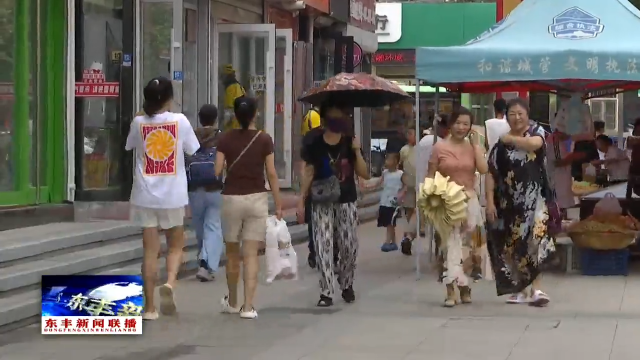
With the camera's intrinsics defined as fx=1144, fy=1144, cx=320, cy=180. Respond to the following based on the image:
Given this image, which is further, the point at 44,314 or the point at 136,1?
the point at 136,1

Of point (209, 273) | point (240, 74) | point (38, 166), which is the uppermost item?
point (240, 74)

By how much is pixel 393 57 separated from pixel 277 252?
85.4 feet

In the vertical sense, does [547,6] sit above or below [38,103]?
above

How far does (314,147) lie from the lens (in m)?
9.80

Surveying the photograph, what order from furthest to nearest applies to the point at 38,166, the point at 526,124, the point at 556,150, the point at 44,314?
1. the point at 556,150
2. the point at 38,166
3. the point at 526,124
4. the point at 44,314

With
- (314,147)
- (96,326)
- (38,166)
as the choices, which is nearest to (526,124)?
(314,147)

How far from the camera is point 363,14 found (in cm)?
2489

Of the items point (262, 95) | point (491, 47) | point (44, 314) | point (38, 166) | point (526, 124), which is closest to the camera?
point (44, 314)

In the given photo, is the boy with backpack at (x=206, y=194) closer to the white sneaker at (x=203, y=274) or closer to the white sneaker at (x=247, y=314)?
the white sneaker at (x=203, y=274)

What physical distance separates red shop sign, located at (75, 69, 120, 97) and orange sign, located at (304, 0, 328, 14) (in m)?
6.97

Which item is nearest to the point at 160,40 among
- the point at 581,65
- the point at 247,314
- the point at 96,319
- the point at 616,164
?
the point at 581,65

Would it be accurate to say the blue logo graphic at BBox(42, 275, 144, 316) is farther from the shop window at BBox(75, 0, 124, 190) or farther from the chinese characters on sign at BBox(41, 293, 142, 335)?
the shop window at BBox(75, 0, 124, 190)

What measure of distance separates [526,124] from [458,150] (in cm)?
65

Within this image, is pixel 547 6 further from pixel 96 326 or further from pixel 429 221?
pixel 96 326
